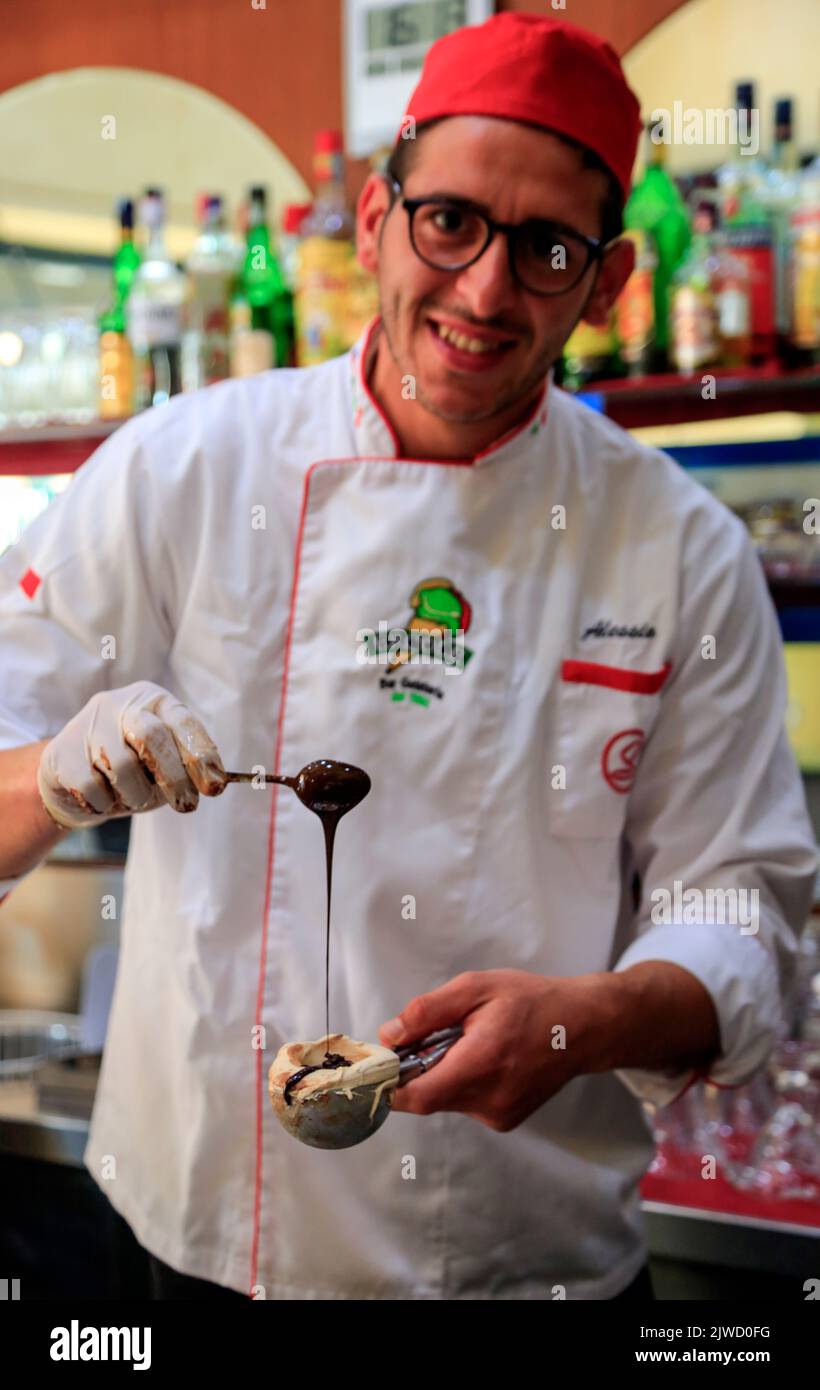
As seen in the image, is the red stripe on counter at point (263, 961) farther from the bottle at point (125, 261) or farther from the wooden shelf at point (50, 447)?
the bottle at point (125, 261)

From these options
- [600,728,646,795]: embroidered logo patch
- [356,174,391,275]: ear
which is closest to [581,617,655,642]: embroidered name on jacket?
[600,728,646,795]: embroidered logo patch

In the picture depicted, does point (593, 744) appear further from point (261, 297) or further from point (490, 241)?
point (261, 297)

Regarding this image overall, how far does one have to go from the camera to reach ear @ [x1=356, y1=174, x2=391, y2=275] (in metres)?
1.56

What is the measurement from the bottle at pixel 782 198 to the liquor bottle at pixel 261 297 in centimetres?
90

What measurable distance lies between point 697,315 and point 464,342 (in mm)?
1012

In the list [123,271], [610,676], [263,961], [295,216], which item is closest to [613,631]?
[610,676]

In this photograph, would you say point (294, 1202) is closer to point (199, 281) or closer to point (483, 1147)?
point (483, 1147)

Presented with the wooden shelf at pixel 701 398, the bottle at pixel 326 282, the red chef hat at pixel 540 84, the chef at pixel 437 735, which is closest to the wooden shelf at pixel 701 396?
the wooden shelf at pixel 701 398

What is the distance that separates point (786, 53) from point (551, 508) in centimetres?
173

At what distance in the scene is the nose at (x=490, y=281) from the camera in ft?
4.71

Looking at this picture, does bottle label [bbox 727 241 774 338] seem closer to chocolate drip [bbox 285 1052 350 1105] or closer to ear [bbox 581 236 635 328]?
ear [bbox 581 236 635 328]

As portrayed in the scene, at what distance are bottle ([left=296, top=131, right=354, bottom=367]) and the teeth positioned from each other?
111cm
